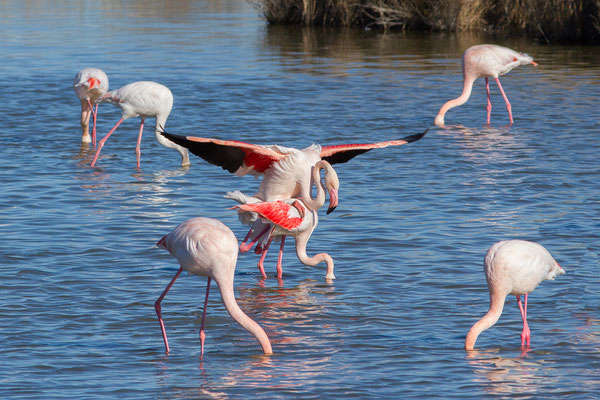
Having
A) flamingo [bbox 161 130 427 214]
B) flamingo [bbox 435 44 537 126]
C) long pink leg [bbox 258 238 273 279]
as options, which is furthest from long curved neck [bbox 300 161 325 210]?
flamingo [bbox 435 44 537 126]

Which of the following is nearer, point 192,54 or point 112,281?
point 112,281

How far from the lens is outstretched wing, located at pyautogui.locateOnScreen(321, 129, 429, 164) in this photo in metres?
7.41

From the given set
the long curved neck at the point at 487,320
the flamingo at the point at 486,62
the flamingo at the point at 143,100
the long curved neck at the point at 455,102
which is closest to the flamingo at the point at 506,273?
the long curved neck at the point at 487,320

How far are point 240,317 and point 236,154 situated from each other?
7.00 feet

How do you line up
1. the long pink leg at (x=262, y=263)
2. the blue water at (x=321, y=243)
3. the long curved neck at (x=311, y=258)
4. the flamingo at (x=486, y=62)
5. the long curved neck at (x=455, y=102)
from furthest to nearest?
the flamingo at (x=486, y=62) → the long curved neck at (x=455, y=102) → the long pink leg at (x=262, y=263) → the long curved neck at (x=311, y=258) → the blue water at (x=321, y=243)

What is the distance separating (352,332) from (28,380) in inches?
76.4

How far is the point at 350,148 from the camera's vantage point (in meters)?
7.44

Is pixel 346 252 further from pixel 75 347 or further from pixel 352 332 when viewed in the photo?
pixel 75 347

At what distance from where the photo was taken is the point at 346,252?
778cm

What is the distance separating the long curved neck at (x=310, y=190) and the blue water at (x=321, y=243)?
57 cm

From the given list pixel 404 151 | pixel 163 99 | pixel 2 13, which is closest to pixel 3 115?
pixel 163 99

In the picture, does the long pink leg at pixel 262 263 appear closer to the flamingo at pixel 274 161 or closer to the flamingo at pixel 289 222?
the flamingo at pixel 289 222

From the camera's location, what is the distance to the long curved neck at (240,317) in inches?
216

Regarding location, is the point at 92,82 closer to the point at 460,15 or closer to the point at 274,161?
the point at 274,161
